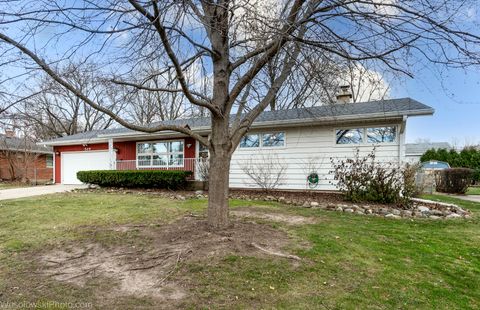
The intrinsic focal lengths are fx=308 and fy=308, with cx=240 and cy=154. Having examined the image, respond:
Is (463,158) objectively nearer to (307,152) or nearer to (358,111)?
(358,111)

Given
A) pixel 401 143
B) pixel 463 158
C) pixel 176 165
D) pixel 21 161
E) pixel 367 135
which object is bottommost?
pixel 176 165

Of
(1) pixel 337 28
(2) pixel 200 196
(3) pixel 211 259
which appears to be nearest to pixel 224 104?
(1) pixel 337 28

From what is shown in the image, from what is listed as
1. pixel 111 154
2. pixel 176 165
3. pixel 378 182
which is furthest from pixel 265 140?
pixel 111 154

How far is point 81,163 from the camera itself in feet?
58.1

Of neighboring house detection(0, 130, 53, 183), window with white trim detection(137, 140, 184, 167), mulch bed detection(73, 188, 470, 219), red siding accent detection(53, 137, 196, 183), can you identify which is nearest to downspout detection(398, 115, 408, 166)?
mulch bed detection(73, 188, 470, 219)

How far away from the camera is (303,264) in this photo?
3828 mm

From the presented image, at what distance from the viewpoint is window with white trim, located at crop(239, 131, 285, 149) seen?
38.4ft

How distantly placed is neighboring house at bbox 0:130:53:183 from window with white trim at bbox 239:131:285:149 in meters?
15.8

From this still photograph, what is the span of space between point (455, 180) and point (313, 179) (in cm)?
735

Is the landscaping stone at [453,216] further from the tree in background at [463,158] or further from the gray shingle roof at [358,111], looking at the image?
the tree in background at [463,158]

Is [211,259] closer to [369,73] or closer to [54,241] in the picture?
[54,241]

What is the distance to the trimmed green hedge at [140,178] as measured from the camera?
12477 millimetres

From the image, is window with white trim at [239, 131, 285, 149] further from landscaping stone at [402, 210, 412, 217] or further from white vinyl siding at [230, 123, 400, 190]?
landscaping stone at [402, 210, 412, 217]

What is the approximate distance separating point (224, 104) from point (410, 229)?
14.1 ft
